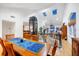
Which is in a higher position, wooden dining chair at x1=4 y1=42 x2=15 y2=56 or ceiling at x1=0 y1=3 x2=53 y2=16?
ceiling at x1=0 y1=3 x2=53 y2=16

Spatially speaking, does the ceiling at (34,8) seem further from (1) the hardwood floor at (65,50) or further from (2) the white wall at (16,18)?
(1) the hardwood floor at (65,50)

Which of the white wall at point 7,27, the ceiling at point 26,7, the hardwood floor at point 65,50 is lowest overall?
the hardwood floor at point 65,50

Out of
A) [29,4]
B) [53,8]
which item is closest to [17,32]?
[29,4]

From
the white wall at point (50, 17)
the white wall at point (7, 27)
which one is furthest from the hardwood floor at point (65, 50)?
the white wall at point (7, 27)

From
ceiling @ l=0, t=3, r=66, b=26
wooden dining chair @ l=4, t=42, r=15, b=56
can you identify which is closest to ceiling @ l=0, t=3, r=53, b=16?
ceiling @ l=0, t=3, r=66, b=26

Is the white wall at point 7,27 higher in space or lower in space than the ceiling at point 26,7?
lower

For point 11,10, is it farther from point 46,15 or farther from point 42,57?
point 42,57

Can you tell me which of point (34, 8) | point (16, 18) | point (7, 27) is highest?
point (34, 8)

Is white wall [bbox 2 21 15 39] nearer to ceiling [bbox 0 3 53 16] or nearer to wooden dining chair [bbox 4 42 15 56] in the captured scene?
wooden dining chair [bbox 4 42 15 56]

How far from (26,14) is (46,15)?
13.3 inches

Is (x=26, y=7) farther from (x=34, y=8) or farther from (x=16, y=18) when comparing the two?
(x=16, y=18)

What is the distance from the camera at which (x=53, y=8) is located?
2547 millimetres

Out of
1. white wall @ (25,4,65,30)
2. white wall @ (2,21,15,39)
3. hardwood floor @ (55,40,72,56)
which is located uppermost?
white wall @ (25,4,65,30)

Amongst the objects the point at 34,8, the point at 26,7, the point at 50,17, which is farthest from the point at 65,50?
the point at 26,7
